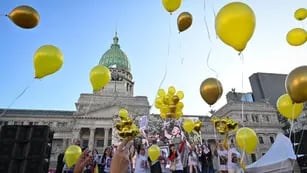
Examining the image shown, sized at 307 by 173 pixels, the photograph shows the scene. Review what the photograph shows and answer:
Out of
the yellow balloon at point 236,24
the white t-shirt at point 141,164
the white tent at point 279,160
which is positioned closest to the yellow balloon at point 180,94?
the white t-shirt at point 141,164

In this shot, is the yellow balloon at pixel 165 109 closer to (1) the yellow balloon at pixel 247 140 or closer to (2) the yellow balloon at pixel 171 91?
(2) the yellow balloon at pixel 171 91

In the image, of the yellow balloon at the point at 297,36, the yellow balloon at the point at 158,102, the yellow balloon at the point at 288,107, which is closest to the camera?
the yellow balloon at the point at 288,107

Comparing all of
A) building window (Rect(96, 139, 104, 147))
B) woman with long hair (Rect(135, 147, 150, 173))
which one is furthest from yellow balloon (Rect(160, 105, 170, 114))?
building window (Rect(96, 139, 104, 147))

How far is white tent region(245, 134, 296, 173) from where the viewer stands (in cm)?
708

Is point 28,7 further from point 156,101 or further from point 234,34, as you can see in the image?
point 156,101

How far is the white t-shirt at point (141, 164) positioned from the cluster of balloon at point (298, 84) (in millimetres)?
4950

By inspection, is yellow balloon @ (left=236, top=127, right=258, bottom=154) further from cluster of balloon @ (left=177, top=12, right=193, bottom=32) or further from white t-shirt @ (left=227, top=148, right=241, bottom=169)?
cluster of balloon @ (left=177, top=12, right=193, bottom=32)

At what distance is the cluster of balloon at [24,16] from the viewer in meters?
4.33

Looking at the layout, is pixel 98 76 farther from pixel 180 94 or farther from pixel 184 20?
pixel 180 94

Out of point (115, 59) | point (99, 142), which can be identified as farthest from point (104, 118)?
point (115, 59)

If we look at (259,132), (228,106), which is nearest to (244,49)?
(228,106)

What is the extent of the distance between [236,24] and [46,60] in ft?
13.2

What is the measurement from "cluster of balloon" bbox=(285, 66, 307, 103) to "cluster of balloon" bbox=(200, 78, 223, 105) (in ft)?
5.11

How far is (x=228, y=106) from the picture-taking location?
42.8 metres
